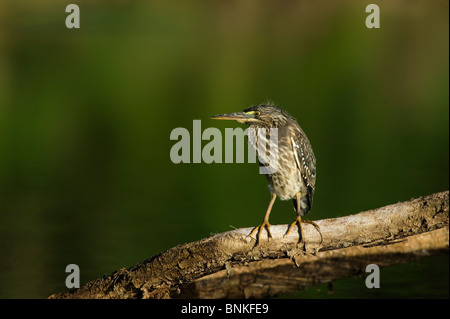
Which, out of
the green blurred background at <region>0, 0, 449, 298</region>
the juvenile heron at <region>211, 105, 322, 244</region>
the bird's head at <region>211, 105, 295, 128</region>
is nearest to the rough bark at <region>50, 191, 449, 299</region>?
the juvenile heron at <region>211, 105, 322, 244</region>

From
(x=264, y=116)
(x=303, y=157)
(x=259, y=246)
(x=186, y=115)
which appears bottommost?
(x=259, y=246)

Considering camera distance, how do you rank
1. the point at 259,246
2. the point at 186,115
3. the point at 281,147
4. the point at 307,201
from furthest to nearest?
1. the point at 186,115
2. the point at 307,201
3. the point at 281,147
4. the point at 259,246

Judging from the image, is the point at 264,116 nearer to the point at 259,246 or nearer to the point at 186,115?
the point at 259,246

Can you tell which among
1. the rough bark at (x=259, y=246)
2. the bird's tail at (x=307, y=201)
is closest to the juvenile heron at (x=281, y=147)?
the bird's tail at (x=307, y=201)

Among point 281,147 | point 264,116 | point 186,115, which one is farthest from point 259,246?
point 186,115

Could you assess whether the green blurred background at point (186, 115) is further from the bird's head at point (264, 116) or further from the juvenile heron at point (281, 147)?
the bird's head at point (264, 116)
